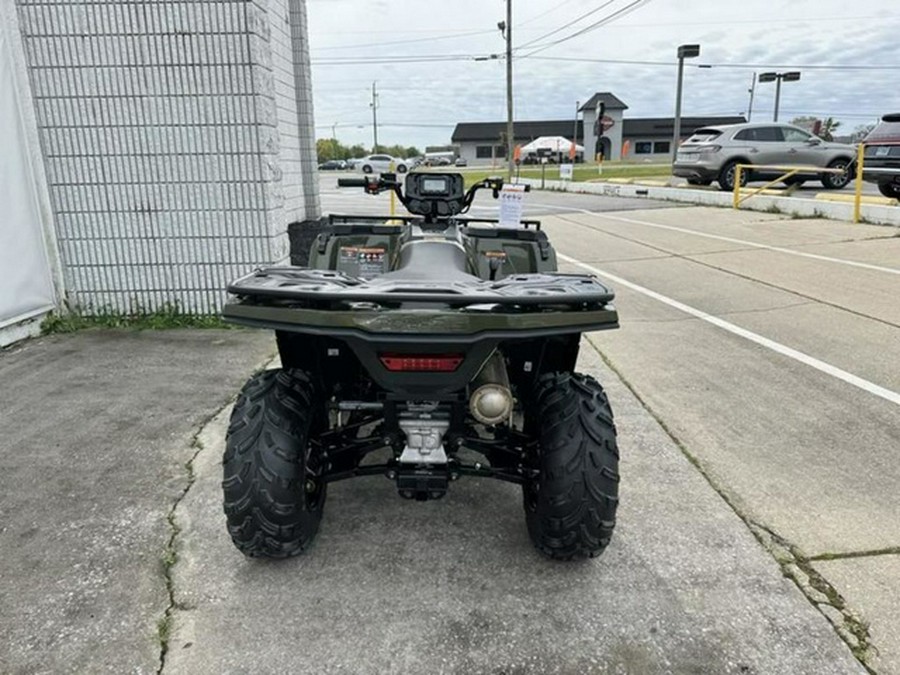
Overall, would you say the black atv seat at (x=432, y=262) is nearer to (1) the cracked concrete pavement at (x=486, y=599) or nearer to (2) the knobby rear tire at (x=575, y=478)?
(2) the knobby rear tire at (x=575, y=478)

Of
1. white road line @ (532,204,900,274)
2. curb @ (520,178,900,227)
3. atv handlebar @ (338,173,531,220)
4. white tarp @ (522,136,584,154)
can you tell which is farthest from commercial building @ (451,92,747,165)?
atv handlebar @ (338,173,531,220)

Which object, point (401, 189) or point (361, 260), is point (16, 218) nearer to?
point (401, 189)

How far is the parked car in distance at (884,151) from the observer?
11.4 metres

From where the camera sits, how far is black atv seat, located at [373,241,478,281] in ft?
9.45

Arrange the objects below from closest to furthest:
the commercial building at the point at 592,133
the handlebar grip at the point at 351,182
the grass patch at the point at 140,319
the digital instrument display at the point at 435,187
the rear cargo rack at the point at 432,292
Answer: the rear cargo rack at the point at 432,292 → the digital instrument display at the point at 435,187 → the handlebar grip at the point at 351,182 → the grass patch at the point at 140,319 → the commercial building at the point at 592,133

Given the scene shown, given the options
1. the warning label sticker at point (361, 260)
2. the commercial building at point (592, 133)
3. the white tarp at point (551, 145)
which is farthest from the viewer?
the commercial building at point (592, 133)

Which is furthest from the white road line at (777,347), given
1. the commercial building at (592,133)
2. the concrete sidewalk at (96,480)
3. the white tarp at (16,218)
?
the commercial building at (592,133)

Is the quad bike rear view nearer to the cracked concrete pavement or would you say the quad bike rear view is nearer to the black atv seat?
the black atv seat

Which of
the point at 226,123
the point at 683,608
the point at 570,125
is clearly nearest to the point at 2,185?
the point at 226,123

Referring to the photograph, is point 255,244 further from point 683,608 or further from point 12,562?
point 683,608

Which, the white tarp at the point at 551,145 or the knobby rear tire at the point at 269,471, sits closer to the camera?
the knobby rear tire at the point at 269,471

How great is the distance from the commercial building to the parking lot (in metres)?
68.6

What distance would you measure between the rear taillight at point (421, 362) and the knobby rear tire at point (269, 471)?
0.51 meters

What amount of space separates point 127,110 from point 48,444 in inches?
127
